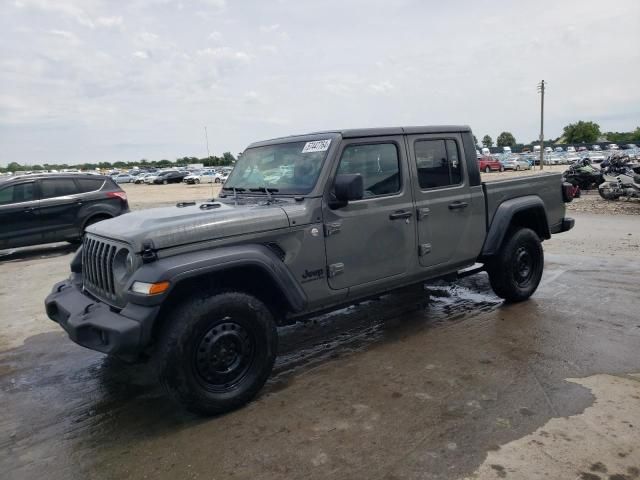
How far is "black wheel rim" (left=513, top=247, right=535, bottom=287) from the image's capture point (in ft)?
18.3

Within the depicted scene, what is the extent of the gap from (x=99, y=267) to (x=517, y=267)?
423 centimetres

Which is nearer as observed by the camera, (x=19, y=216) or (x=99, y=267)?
(x=99, y=267)

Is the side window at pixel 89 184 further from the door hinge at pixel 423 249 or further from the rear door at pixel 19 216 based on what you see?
the door hinge at pixel 423 249

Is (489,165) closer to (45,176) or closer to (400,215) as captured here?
(45,176)

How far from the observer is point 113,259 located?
350cm

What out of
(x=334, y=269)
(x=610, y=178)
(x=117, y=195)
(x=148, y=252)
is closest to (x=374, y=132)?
(x=334, y=269)

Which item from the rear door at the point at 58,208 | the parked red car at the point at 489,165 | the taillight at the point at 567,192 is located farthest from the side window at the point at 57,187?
the parked red car at the point at 489,165

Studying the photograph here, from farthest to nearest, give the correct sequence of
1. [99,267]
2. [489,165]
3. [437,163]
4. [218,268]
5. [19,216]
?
[489,165]
[19,216]
[437,163]
[99,267]
[218,268]

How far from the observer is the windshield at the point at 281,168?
4.11m

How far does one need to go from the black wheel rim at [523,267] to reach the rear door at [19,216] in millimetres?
9155

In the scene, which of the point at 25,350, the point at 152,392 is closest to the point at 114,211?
the point at 25,350

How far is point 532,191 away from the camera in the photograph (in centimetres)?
575

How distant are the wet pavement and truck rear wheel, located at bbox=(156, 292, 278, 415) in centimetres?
19

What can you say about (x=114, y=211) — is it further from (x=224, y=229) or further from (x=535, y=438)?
(x=535, y=438)
